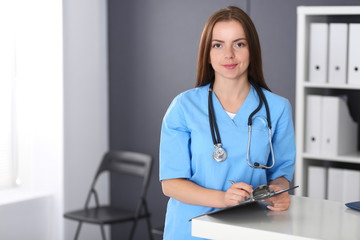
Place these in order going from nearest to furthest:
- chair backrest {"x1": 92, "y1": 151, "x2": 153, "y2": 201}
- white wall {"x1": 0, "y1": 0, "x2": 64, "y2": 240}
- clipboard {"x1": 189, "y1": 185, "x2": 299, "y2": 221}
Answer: clipboard {"x1": 189, "y1": 185, "x2": 299, "y2": 221}, chair backrest {"x1": 92, "y1": 151, "x2": 153, "y2": 201}, white wall {"x1": 0, "y1": 0, "x2": 64, "y2": 240}

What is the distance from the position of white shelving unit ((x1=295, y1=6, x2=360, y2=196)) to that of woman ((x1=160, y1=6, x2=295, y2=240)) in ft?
3.80

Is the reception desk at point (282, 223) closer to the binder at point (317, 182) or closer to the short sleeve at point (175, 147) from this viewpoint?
the short sleeve at point (175, 147)

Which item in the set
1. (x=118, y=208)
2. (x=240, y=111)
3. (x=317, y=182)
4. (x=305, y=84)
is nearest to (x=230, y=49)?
(x=240, y=111)

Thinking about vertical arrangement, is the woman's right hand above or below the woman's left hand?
above

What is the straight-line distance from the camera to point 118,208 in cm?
368

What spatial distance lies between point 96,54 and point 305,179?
1715mm

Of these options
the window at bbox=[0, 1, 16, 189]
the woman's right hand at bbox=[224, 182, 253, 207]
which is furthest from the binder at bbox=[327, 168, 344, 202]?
the window at bbox=[0, 1, 16, 189]

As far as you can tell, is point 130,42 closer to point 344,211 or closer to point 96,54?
point 96,54

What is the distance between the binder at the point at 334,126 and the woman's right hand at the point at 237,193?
1.52 metres

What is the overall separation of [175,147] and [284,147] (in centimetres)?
38

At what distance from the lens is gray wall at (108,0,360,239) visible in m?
3.73

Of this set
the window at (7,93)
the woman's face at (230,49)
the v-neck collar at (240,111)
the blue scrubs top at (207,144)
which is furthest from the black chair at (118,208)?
the woman's face at (230,49)

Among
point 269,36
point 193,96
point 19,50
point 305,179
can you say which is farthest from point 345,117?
point 19,50

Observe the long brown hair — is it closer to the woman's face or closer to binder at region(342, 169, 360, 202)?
the woman's face
